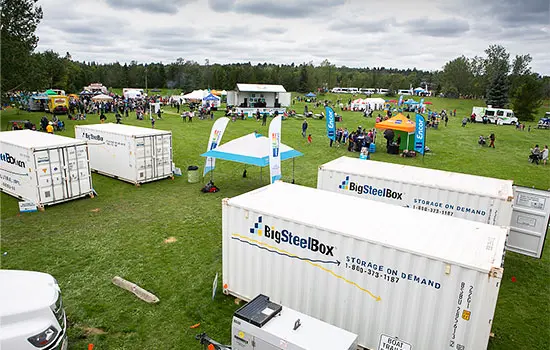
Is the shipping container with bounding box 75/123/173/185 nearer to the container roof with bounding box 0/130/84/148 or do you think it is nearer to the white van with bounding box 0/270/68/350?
the container roof with bounding box 0/130/84/148

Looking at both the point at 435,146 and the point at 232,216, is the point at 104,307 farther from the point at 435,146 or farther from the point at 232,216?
the point at 435,146

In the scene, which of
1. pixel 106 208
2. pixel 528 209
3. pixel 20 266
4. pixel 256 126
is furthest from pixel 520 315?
pixel 256 126

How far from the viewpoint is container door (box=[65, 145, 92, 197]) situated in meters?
14.8

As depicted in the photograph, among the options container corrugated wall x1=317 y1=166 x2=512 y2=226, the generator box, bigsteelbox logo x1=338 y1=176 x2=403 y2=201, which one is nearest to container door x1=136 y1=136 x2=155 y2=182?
container corrugated wall x1=317 y1=166 x2=512 y2=226

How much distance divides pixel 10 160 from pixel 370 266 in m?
15.2

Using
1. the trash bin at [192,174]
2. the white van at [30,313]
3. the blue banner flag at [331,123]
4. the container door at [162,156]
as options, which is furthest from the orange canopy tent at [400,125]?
the white van at [30,313]

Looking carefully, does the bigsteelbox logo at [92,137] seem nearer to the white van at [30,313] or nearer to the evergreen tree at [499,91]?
the white van at [30,313]

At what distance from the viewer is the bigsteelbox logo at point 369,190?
1165 cm

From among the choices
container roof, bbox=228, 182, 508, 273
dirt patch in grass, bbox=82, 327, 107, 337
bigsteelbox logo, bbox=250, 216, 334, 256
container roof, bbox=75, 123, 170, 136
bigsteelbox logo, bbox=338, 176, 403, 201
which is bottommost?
dirt patch in grass, bbox=82, 327, 107, 337

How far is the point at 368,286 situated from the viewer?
6.71 m

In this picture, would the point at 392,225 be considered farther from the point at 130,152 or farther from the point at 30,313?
the point at 130,152

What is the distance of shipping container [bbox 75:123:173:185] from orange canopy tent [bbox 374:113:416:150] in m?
15.9

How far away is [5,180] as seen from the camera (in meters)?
15.7

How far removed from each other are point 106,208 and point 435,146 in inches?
1022
